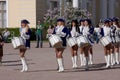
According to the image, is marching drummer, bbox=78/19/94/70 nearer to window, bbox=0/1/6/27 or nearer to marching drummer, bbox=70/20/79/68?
marching drummer, bbox=70/20/79/68

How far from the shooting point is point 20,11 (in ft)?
150

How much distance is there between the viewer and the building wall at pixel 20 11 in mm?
45344

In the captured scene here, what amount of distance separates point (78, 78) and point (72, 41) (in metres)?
2.95

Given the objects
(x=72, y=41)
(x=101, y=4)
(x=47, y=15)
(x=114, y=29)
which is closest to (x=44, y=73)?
(x=72, y=41)

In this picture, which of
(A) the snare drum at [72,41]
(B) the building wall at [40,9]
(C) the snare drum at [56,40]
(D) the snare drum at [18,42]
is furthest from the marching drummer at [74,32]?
(B) the building wall at [40,9]

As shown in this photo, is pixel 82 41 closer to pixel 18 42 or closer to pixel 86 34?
pixel 86 34

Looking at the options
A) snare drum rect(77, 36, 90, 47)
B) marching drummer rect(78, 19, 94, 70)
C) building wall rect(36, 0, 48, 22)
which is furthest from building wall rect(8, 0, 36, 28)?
snare drum rect(77, 36, 90, 47)

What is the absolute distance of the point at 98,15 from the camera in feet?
194

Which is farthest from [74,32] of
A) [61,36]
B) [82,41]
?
[61,36]

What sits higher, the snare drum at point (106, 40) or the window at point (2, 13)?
the window at point (2, 13)

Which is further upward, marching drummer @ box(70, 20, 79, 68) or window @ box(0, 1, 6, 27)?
window @ box(0, 1, 6, 27)

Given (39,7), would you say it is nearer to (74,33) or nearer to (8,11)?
→ (8,11)

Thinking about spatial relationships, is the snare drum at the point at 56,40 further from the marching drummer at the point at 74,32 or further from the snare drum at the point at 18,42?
the marching drummer at the point at 74,32

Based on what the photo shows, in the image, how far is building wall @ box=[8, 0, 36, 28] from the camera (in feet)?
149
